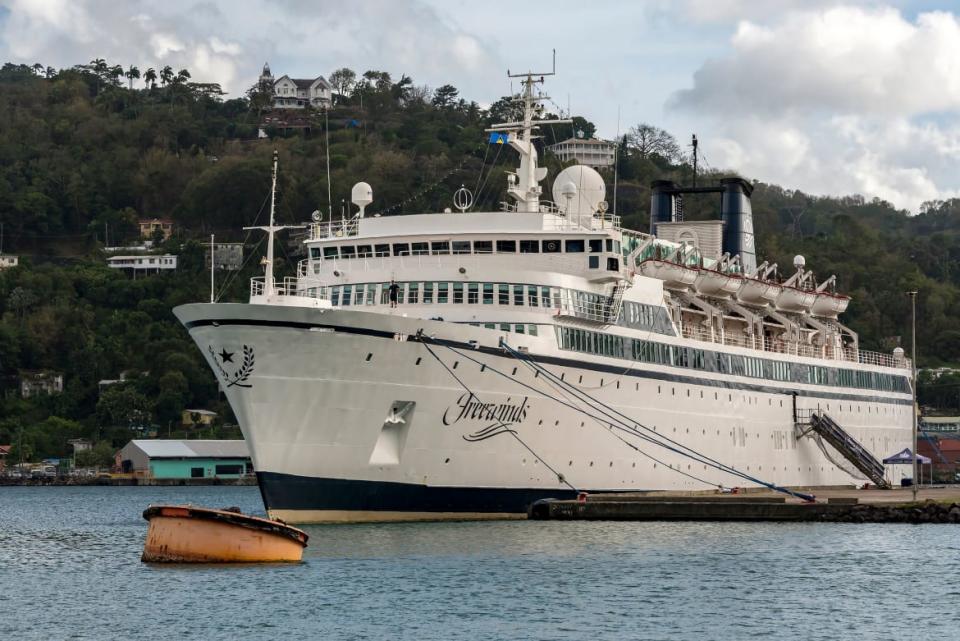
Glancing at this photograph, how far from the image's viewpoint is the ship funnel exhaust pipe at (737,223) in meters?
67.8

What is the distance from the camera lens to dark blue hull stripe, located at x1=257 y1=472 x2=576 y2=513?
42.2 m

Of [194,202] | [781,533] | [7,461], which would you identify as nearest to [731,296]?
[781,533]

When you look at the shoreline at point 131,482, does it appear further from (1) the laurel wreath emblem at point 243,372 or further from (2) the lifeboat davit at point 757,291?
(1) the laurel wreath emblem at point 243,372

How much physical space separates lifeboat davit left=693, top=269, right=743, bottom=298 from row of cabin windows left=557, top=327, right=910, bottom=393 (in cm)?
280

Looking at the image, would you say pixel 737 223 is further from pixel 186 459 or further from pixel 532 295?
pixel 186 459

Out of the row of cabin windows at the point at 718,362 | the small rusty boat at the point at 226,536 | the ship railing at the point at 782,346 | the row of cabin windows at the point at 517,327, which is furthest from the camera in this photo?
the ship railing at the point at 782,346

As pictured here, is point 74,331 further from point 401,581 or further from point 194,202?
point 401,581

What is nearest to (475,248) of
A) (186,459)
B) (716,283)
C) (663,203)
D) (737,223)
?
(716,283)

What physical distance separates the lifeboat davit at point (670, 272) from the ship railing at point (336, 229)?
979cm

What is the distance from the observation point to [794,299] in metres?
66.1

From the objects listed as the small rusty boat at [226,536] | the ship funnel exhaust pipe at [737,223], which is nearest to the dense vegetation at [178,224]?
the ship funnel exhaust pipe at [737,223]

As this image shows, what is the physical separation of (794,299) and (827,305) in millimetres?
3871

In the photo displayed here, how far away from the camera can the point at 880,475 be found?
64.5 m

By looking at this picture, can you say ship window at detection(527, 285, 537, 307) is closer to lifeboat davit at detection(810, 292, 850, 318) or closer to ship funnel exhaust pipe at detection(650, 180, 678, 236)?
ship funnel exhaust pipe at detection(650, 180, 678, 236)
